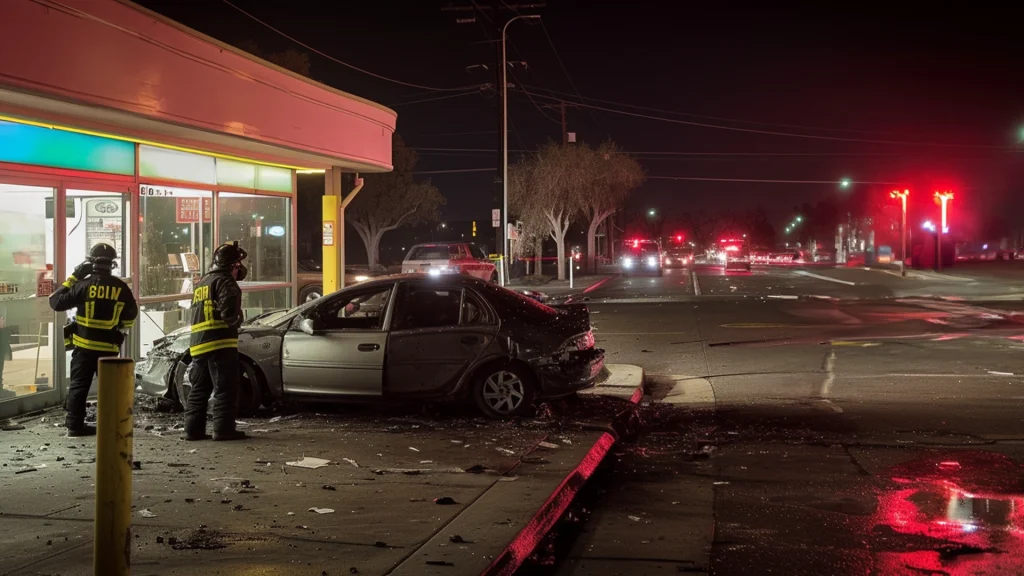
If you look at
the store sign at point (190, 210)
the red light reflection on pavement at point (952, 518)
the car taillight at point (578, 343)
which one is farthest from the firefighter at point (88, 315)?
the red light reflection on pavement at point (952, 518)

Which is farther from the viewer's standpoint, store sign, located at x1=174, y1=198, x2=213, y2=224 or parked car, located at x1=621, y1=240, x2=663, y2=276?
parked car, located at x1=621, y1=240, x2=663, y2=276

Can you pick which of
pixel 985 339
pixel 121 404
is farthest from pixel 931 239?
pixel 121 404

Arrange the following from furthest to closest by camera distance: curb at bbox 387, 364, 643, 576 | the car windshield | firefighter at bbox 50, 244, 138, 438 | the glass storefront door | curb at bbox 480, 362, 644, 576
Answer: the car windshield
the glass storefront door
firefighter at bbox 50, 244, 138, 438
curb at bbox 480, 362, 644, 576
curb at bbox 387, 364, 643, 576

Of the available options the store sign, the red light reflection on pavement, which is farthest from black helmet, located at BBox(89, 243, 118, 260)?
the red light reflection on pavement

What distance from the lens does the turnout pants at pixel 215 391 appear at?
8531 mm

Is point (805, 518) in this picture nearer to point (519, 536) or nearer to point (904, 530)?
point (904, 530)

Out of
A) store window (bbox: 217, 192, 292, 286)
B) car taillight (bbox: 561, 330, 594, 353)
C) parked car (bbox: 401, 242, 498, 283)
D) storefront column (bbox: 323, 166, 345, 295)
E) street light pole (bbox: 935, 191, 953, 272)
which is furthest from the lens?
street light pole (bbox: 935, 191, 953, 272)

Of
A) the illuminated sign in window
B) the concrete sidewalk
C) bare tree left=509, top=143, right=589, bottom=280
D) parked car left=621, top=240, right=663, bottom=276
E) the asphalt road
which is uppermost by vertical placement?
bare tree left=509, top=143, right=589, bottom=280

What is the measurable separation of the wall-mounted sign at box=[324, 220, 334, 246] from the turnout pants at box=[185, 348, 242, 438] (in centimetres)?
904

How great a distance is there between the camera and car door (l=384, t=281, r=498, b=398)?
9.78 m

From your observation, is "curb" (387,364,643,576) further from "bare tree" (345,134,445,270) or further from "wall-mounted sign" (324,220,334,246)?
"bare tree" (345,134,445,270)

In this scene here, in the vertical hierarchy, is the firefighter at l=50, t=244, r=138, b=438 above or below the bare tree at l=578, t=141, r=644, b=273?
below

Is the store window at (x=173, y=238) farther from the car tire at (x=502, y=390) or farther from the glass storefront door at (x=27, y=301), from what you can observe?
the car tire at (x=502, y=390)

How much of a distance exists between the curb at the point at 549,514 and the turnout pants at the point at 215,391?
125 inches
